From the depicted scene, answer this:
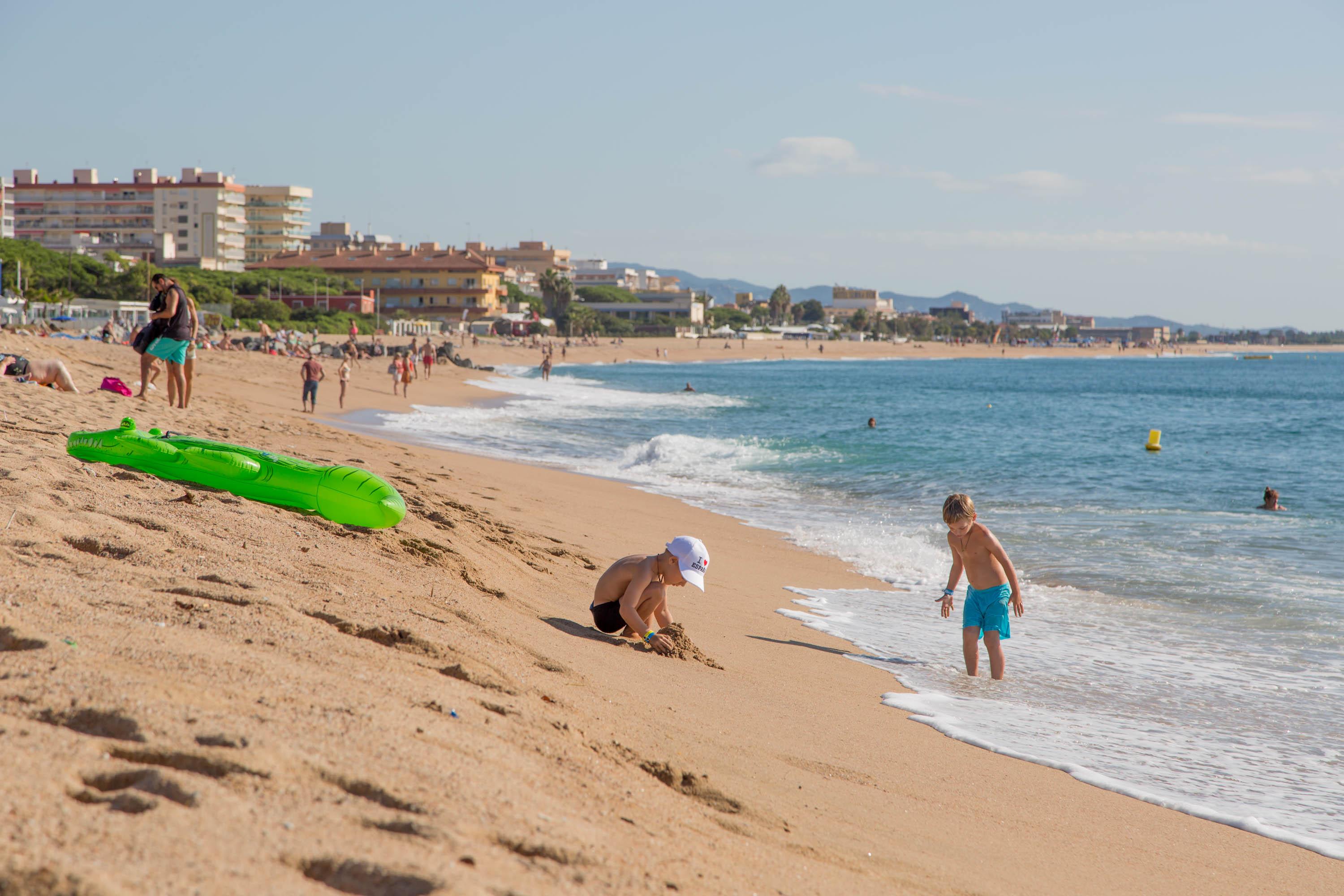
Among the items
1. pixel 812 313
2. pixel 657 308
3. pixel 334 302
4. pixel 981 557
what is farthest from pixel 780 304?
pixel 981 557

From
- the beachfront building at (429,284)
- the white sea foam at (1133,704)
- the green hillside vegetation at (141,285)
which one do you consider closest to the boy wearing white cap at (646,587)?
the white sea foam at (1133,704)

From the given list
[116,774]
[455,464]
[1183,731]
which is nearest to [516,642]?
[116,774]

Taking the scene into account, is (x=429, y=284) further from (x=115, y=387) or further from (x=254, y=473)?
(x=254, y=473)

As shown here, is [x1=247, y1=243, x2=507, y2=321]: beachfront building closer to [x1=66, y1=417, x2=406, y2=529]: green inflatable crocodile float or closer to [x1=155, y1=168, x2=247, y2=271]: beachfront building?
[x1=155, y1=168, x2=247, y2=271]: beachfront building

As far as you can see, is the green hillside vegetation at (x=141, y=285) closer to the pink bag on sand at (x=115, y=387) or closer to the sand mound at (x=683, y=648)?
the pink bag on sand at (x=115, y=387)

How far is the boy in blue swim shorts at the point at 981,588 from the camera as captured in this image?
609cm

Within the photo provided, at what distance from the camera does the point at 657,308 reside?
138625mm

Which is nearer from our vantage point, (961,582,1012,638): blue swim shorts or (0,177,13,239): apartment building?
(961,582,1012,638): blue swim shorts

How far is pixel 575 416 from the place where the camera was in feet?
91.5

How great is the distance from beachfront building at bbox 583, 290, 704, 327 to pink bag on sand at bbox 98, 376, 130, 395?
12088 centimetres

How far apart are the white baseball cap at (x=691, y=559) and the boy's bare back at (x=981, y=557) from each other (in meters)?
1.90

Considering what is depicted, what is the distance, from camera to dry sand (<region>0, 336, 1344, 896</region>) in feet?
7.48

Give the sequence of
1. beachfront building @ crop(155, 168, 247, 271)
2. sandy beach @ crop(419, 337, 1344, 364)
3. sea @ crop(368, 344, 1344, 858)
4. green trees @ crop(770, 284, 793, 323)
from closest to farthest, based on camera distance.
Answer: sea @ crop(368, 344, 1344, 858)
sandy beach @ crop(419, 337, 1344, 364)
beachfront building @ crop(155, 168, 247, 271)
green trees @ crop(770, 284, 793, 323)

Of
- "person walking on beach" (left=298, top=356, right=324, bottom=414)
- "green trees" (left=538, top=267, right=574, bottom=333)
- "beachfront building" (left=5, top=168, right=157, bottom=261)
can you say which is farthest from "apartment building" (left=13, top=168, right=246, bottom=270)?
"person walking on beach" (left=298, top=356, right=324, bottom=414)
